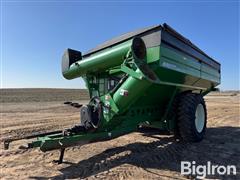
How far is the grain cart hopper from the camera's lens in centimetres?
447

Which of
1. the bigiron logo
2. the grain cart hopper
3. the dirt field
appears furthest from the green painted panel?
the bigiron logo

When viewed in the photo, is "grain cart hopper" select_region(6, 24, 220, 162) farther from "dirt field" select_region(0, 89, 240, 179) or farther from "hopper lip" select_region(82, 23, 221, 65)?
"dirt field" select_region(0, 89, 240, 179)

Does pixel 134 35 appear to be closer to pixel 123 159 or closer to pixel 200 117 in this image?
pixel 123 159

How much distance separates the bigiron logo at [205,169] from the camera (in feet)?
13.5

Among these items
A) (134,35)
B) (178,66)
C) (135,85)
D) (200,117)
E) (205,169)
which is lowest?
(205,169)

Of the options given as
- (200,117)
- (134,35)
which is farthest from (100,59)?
(200,117)

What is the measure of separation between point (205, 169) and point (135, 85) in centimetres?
186

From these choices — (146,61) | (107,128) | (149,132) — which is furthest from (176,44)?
(149,132)

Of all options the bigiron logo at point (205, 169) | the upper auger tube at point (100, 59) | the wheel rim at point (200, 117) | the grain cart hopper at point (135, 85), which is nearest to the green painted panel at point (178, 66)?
the grain cart hopper at point (135, 85)

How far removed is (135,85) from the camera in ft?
14.9

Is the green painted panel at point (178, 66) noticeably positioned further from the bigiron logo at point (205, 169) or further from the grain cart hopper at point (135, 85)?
the bigiron logo at point (205, 169)

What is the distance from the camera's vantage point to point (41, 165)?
173 inches

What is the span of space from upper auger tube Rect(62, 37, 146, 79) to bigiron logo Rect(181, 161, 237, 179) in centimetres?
207

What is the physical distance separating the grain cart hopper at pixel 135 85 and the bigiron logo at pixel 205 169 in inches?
50.8
